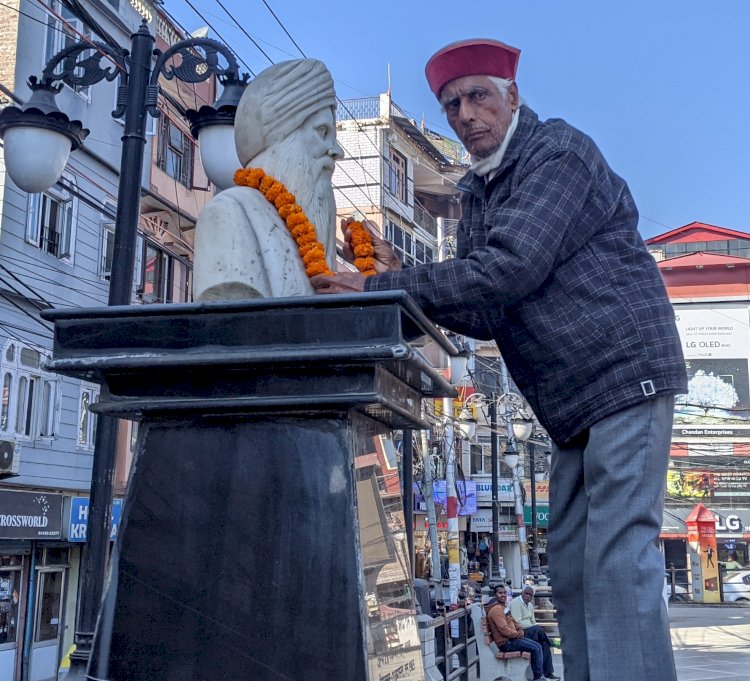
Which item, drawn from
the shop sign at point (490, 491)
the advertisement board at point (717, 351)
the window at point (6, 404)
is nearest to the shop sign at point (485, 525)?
the shop sign at point (490, 491)

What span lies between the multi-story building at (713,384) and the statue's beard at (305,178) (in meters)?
36.6

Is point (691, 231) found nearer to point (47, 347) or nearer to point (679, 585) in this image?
point (679, 585)

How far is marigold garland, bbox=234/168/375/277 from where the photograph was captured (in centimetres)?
250

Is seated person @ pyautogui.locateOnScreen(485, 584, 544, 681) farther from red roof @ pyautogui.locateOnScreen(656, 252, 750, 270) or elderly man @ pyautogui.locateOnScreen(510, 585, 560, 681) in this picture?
red roof @ pyautogui.locateOnScreen(656, 252, 750, 270)

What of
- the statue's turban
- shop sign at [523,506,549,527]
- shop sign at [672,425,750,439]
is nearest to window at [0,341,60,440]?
the statue's turban

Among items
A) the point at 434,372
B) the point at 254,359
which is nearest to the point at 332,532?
the point at 254,359

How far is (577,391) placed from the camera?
2082 mm

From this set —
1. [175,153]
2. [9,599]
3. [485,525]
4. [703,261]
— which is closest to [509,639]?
[9,599]

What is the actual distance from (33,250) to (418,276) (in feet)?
46.1

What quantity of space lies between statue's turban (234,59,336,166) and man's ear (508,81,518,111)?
33.5 inches

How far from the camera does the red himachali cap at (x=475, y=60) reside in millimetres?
2238

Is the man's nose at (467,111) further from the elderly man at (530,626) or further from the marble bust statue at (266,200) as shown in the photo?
the elderly man at (530,626)

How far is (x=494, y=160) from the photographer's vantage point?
2.25 m

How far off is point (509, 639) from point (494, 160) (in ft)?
35.6
